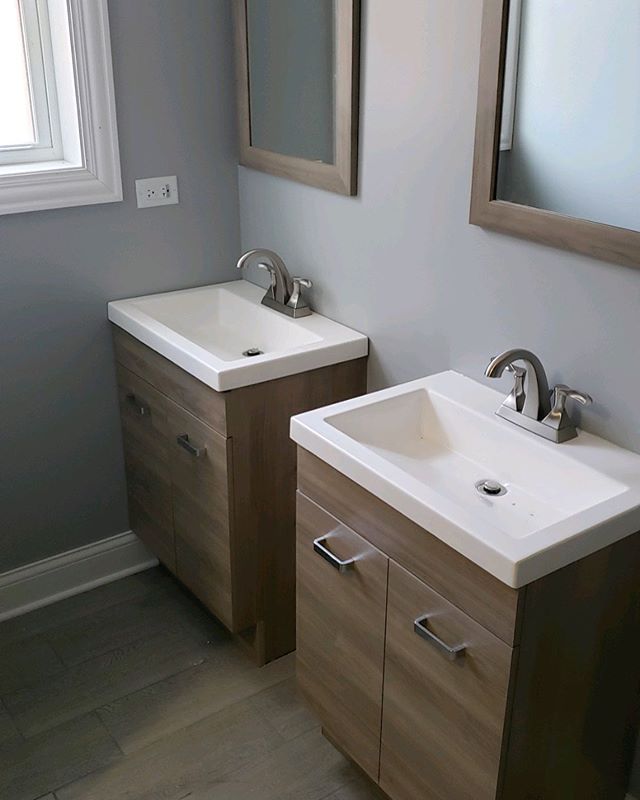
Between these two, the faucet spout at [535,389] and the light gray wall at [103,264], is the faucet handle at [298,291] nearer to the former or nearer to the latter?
the light gray wall at [103,264]

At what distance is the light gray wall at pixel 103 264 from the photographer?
7.78 ft

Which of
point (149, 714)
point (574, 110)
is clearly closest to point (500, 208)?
point (574, 110)

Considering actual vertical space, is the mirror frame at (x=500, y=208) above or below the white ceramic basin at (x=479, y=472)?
above

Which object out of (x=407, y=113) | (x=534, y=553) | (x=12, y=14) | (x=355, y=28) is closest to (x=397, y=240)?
(x=407, y=113)

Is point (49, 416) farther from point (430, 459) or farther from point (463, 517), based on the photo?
point (463, 517)

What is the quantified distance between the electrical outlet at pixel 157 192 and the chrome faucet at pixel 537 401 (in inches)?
47.2

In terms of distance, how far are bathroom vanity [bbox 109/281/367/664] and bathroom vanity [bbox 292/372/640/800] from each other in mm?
301

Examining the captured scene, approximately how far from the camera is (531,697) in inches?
58.9

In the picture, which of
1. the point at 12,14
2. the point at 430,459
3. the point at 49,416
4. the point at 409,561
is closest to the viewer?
the point at 409,561

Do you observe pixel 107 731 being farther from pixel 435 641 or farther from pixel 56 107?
pixel 56 107

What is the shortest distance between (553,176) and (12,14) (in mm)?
1480

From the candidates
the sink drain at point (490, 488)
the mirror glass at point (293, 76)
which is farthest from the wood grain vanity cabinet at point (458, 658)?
the mirror glass at point (293, 76)

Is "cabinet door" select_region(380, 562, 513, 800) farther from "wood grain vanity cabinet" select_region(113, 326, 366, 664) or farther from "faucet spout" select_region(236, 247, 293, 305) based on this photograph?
"faucet spout" select_region(236, 247, 293, 305)

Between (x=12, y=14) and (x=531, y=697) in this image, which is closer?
(x=531, y=697)
